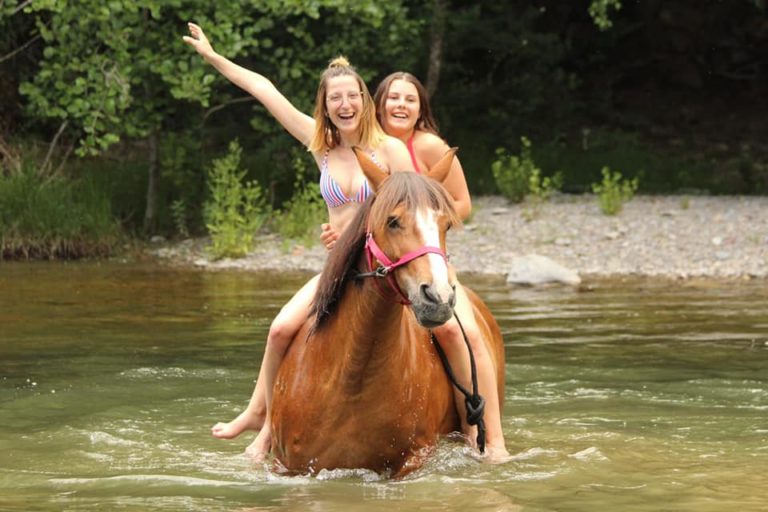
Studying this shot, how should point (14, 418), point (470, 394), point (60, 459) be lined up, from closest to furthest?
point (470, 394) < point (60, 459) < point (14, 418)

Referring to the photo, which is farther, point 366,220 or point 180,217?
point 180,217

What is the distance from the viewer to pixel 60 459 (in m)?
7.16

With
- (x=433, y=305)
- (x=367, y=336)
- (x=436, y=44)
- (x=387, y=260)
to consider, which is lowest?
(x=367, y=336)

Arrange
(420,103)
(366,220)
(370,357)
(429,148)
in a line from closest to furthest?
(366,220) < (370,357) < (429,148) < (420,103)

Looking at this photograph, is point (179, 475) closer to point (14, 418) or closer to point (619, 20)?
point (14, 418)

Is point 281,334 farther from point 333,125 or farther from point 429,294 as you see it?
point 429,294

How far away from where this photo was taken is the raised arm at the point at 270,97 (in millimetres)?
6867

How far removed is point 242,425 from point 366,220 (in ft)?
5.44

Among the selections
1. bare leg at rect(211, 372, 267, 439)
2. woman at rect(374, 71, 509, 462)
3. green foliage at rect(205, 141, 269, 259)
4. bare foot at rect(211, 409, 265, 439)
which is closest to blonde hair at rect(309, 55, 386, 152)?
woman at rect(374, 71, 509, 462)

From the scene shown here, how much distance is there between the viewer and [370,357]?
5.68 metres

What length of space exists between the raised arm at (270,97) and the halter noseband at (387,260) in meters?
1.47

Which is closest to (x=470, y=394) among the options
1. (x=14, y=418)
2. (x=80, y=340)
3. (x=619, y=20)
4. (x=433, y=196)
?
(x=433, y=196)

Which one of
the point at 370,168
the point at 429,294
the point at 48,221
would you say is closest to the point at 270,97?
the point at 370,168

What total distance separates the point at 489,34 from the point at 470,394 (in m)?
16.1
